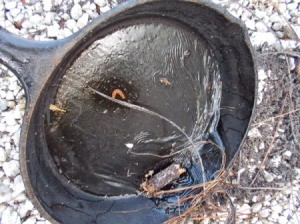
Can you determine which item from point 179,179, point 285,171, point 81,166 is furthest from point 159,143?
point 285,171

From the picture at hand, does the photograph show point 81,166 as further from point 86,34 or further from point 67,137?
point 86,34

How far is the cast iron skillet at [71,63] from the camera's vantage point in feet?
5.21

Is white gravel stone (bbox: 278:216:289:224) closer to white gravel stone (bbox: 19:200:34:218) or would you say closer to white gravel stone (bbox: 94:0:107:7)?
white gravel stone (bbox: 19:200:34:218)

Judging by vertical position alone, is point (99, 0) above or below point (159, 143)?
above

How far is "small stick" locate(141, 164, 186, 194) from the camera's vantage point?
212 centimetres

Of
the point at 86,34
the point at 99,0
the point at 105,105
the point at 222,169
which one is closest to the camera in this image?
the point at 86,34

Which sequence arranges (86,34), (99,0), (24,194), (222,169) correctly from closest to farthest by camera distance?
(86,34)
(222,169)
(24,194)
(99,0)

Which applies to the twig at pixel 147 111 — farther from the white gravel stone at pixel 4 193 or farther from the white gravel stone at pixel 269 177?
the white gravel stone at pixel 4 193

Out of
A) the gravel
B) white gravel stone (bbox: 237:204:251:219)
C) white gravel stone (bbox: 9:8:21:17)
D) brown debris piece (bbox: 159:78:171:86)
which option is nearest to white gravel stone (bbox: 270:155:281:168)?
the gravel

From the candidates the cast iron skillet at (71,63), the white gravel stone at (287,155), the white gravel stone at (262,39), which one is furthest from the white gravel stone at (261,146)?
the white gravel stone at (262,39)

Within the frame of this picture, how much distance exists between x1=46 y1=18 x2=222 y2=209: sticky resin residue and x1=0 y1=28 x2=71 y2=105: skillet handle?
314 millimetres

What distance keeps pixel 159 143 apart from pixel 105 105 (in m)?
0.31

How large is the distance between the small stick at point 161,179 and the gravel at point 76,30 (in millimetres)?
341

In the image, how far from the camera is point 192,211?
7.04ft
